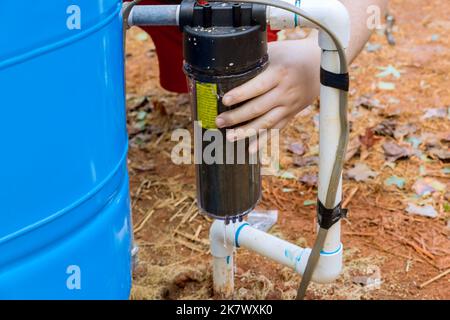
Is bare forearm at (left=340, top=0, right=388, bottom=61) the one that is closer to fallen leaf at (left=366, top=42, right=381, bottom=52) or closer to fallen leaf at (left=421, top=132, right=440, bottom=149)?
fallen leaf at (left=421, top=132, right=440, bottom=149)

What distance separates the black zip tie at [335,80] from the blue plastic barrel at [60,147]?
0.44 metres

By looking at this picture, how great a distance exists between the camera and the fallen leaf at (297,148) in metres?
2.74

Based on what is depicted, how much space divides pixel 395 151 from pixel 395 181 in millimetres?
190

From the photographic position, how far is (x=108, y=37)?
146cm

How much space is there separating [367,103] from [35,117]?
1.98m

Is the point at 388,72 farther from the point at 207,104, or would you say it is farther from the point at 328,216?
the point at 207,104

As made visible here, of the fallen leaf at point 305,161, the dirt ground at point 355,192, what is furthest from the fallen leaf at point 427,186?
the fallen leaf at point 305,161

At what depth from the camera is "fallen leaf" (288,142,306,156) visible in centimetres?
274

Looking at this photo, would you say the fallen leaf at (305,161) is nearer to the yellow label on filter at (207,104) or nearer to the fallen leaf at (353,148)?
the fallen leaf at (353,148)

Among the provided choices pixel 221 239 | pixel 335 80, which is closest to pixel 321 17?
pixel 335 80

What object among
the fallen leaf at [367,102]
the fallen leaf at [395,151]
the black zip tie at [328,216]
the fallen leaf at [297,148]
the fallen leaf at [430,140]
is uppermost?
the black zip tie at [328,216]

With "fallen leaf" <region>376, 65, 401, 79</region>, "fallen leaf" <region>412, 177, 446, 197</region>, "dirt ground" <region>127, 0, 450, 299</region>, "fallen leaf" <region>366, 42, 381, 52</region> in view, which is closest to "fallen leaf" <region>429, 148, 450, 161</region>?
"dirt ground" <region>127, 0, 450, 299</region>

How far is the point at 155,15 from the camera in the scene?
1.56m
